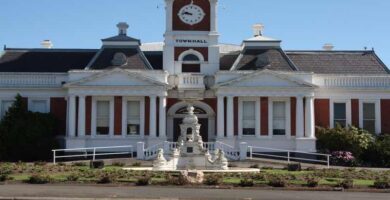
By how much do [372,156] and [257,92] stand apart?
27.9ft

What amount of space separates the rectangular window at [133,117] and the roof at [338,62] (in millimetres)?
12381

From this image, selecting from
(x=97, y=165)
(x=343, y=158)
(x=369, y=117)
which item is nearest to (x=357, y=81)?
(x=369, y=117)

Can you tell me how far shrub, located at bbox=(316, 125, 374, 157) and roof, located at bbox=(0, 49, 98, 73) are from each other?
705 inches

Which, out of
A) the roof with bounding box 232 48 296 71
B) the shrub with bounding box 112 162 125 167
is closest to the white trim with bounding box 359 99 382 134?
the roof with bounding box 232 48 296 71

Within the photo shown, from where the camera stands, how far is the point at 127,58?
43.3 metres

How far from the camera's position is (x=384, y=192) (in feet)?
73.2

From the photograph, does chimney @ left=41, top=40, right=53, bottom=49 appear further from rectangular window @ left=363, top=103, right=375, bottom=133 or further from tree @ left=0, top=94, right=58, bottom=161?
rectangular window @ left=363, top=103, right=375, bottom=133

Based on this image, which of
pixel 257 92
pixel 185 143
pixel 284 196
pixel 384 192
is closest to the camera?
pixel 284 196

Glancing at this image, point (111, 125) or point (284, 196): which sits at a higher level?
point (111, 125)

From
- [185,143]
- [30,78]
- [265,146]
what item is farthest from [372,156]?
[30,78]

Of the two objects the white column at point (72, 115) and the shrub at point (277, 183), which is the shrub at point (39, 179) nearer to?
the shrub at point (277, 183)

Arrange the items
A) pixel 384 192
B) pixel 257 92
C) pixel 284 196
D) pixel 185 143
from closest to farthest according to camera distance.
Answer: pixel 284 196 → pixel 384 192 → pixel 185 143 → pixel 257 92

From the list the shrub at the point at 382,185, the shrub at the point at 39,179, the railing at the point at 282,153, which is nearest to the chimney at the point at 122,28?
the railing at the point at 282,153

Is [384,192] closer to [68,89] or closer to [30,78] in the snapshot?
→ [68,89]
